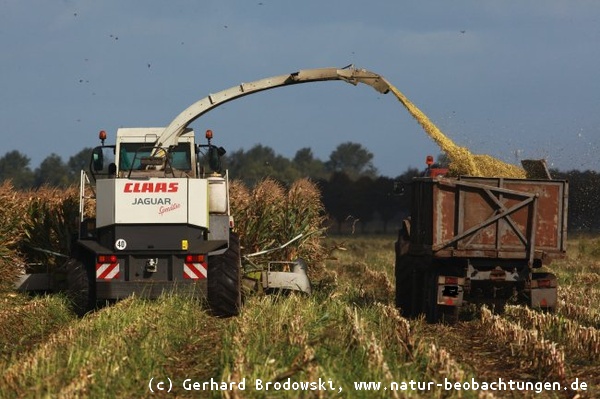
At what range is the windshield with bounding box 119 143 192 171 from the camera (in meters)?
16.3

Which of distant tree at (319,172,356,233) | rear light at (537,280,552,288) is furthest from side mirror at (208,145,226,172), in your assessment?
distant tree at (319,172,356,233)

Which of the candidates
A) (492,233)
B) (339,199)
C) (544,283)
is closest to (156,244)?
(492,233)

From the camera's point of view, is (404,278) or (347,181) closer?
(404,278)

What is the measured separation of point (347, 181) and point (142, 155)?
7188cm

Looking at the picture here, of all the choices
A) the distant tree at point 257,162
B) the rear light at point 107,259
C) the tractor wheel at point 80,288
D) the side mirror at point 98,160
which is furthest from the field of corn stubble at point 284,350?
the distant tree at point 257,162

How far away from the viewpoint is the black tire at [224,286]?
576 inches

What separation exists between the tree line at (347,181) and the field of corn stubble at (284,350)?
3.54 m

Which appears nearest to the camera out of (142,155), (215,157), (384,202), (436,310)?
(436,310)

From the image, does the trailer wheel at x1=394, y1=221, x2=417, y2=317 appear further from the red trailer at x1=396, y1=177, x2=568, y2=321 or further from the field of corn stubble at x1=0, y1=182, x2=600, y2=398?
the red trailer at x1=396, y1=177, x2=568, y2=321

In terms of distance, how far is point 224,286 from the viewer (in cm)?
1466

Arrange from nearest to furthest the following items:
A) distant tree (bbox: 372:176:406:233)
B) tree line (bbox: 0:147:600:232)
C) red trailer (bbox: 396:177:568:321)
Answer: red trailer (bbox: 396:177:568:321) → tree line (bbox: 0:147:600:232) → distant tree (bbox: 372:176:406:233)

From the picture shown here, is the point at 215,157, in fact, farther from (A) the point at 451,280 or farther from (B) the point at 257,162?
(B) the point at 257,162

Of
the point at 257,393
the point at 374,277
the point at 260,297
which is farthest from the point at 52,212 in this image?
the point at 257,393

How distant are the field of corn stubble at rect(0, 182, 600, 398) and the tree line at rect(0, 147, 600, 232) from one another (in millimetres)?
3539
